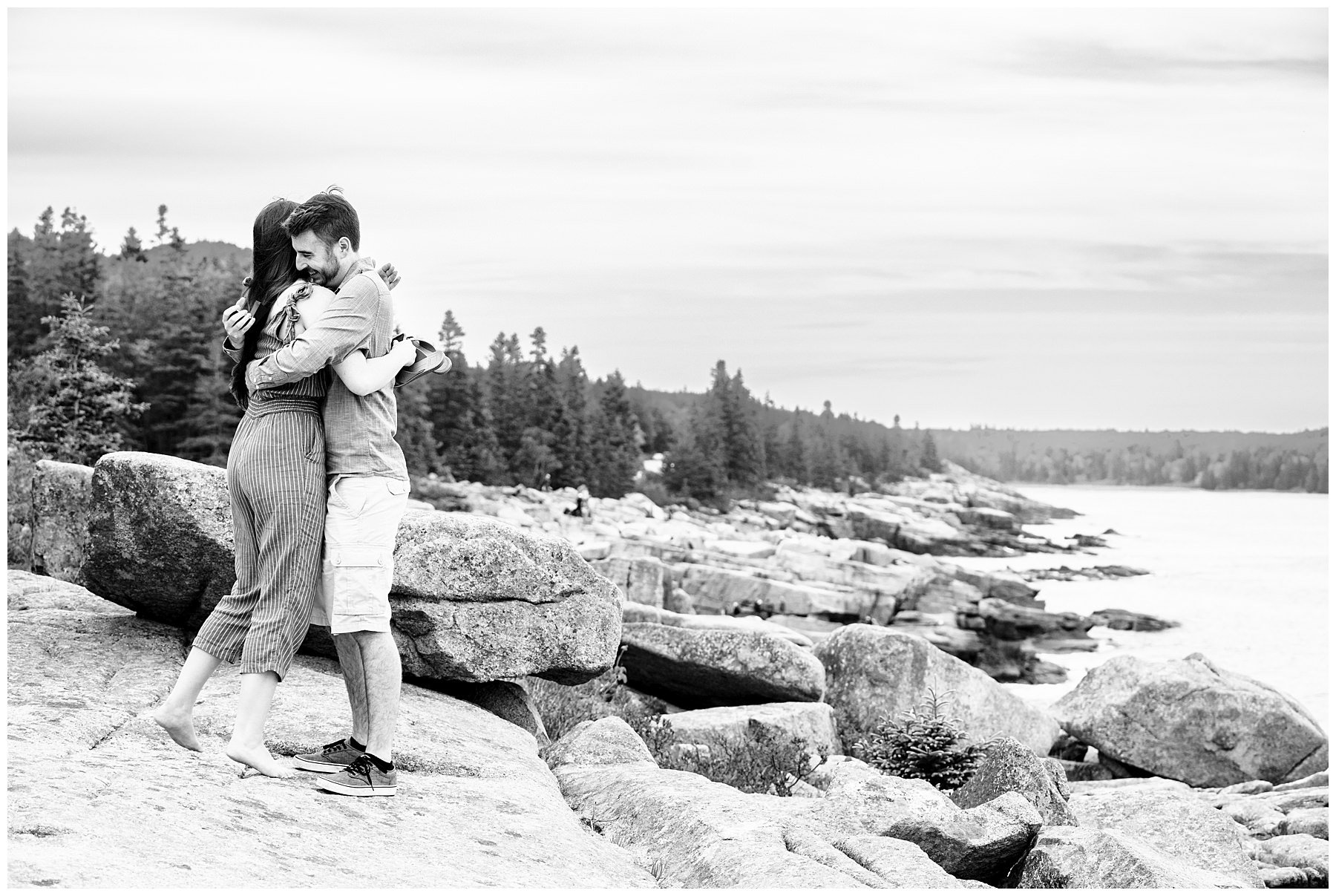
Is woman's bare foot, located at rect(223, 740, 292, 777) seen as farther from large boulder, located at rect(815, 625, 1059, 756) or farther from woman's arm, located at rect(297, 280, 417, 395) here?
large boulder, located at rect(815, 625, 1059, 756)

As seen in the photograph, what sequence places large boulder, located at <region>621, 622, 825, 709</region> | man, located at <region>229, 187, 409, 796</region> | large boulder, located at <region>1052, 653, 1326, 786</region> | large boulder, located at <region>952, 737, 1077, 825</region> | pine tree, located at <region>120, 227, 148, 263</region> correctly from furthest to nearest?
pine tree, located at <region>120, 227, 148, 263</region>
large boulder, located at <region>1052, 653, 1326, 786</region>
large boulder, located at <region>621, 622, 825, 709</region>
large boulder, located at <region>952, 737, 1077, 825</region>
man, located at <region>229, 187, 409, 796</region>

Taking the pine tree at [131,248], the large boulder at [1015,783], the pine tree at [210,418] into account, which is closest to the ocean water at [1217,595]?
the large boulder at [1015,783]

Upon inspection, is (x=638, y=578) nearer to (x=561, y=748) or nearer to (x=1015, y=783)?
(x=561, y=748)

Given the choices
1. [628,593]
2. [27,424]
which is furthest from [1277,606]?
[27,424]

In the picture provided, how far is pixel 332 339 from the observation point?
197 inches

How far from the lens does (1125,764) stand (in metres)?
13.9

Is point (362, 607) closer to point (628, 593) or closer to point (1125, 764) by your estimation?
point (1125, 764)

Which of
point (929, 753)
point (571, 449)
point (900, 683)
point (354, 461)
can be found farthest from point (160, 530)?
point (571, 449)

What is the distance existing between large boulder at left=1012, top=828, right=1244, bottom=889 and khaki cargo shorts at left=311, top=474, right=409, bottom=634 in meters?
3.64

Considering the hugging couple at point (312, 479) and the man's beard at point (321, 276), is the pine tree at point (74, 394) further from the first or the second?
the man's beard at point (321, 276)

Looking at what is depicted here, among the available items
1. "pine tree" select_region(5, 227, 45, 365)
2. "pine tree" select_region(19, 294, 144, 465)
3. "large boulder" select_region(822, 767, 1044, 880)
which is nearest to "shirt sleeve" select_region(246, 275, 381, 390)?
"large boulder" select_region(822, 767, 1044, 880)

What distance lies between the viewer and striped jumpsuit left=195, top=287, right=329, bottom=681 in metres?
5.15

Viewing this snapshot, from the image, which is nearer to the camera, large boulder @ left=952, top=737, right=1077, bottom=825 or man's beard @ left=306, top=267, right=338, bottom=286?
man's beard @ left=306, top=267, right=338, bottom=286

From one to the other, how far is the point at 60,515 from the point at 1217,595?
166ft
